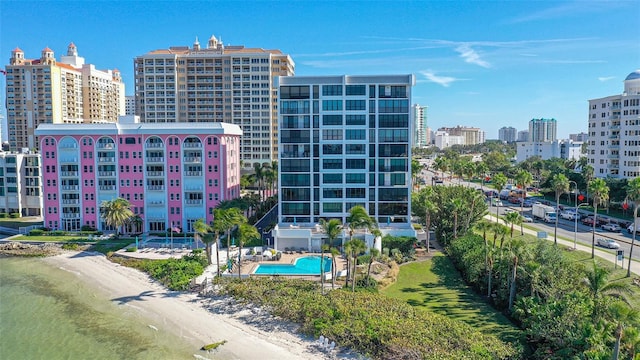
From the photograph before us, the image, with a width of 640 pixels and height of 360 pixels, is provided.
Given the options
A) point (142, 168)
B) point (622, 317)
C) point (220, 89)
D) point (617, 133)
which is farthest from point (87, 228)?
point (617, 133)

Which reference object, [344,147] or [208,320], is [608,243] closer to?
[344,147]

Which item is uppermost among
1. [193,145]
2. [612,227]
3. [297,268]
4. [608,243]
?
[193,145]

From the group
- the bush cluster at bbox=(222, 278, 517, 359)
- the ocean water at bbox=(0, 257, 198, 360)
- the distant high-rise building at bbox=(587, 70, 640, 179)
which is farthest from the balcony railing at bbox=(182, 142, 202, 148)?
the distant high-rise building at bbox=(587, 70, 640, 179)

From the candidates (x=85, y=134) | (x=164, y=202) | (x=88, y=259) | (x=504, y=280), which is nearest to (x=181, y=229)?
(x=164, y=202)

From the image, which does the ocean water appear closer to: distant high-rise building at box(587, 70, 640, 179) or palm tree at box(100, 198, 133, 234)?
palm tree at box(100, 198, 133, 234)

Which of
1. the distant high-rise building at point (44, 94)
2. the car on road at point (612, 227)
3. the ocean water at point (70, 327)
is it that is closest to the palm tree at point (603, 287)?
the ocean water at point (70, 327)

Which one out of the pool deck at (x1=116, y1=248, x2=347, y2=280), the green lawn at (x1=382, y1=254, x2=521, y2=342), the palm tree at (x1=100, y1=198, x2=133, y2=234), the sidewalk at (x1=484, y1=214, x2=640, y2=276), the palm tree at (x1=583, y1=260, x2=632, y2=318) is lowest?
the green lawn at (x1=382, y1=254, x2=521, y2=342)
